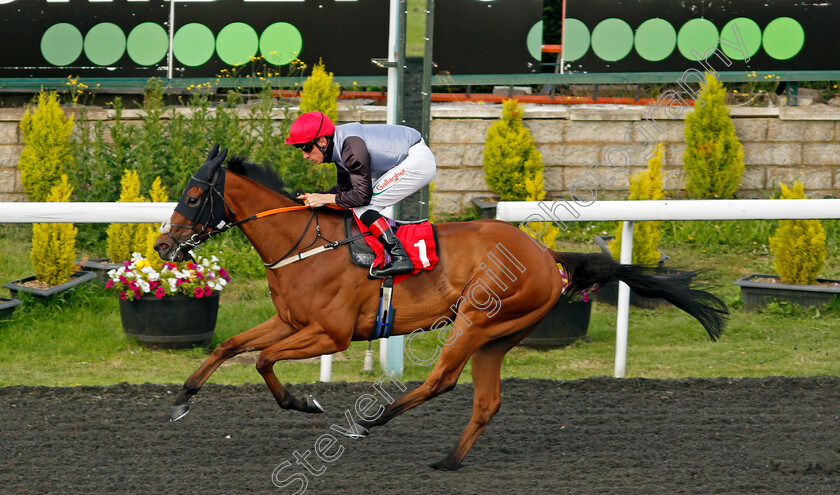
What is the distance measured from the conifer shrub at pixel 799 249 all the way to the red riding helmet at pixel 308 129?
4.46 meters

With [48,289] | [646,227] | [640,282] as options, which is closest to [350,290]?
[640,282]

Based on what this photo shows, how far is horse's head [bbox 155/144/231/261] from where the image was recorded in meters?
4.09

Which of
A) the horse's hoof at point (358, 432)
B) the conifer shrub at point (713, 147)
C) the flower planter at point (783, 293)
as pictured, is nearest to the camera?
the horse's hoof at point (358, 432)

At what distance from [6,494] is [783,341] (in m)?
5.27

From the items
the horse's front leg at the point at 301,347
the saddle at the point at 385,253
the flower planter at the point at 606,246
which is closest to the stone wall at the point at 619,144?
the flower planter at the point at 606,246

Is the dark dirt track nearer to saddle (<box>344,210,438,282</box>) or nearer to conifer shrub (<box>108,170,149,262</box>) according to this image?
saddle (<box>344,210,438,282</box>)

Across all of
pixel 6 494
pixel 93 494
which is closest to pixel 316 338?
pixel 93 494

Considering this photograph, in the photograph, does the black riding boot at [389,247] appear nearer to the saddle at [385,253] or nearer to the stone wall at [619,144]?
the saddle at [385,253]

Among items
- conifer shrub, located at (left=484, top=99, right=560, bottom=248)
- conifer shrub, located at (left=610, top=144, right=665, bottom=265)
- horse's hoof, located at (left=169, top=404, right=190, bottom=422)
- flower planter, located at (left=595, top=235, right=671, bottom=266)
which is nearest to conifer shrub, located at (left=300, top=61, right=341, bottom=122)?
conifer shrub, located at (left=484, top=99, right=560, bottom=248)

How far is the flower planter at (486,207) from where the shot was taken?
8.34 m

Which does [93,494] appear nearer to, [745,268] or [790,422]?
[790,422]

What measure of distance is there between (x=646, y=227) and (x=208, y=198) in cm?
403

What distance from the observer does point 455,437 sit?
4.69 meters

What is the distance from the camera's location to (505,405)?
5.22 metres
